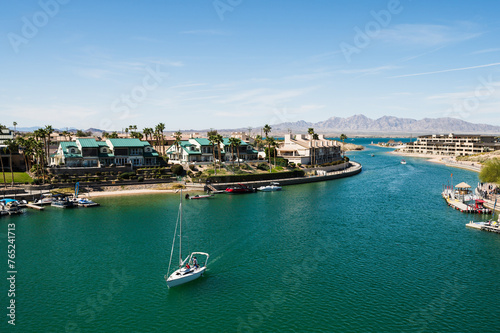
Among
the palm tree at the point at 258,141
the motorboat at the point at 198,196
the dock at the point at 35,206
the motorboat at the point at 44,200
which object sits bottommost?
the motorboat at the point at 198,196

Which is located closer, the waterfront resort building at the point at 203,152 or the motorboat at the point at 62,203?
the motorboat at the point at 62,203

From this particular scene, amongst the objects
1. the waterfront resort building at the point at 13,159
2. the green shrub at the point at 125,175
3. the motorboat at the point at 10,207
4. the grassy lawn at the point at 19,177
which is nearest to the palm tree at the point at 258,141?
the green shrub at the point at 125,175

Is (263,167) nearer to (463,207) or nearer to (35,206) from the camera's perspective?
(463,207)

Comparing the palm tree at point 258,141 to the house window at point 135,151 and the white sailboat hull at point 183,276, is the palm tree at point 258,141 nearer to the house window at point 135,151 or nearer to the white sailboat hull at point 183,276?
the house window at point 135,151

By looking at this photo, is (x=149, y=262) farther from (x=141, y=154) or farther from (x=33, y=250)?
(x=141, y=154)

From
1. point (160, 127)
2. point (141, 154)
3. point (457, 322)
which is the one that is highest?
point (160, 127)

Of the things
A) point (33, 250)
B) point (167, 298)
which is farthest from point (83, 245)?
point (167, 298)
